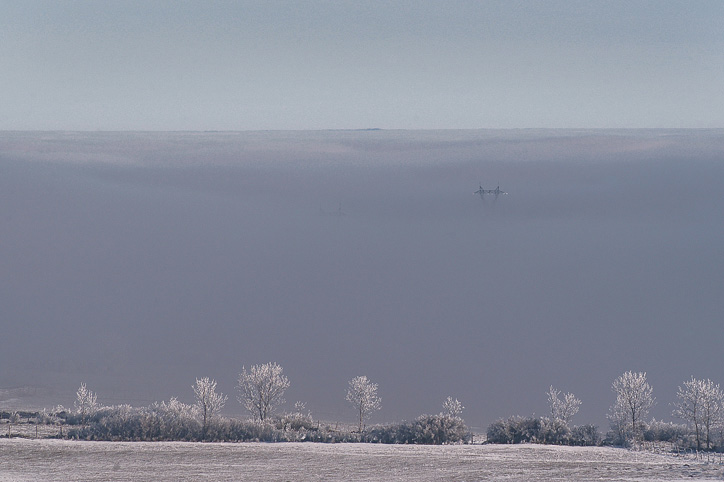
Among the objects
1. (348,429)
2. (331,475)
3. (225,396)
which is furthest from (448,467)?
(225,396)

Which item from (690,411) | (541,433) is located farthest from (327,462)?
(690,411)

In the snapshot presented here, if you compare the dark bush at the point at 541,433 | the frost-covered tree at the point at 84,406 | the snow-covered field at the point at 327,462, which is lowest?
the frost-covered tree at the point at 84,406

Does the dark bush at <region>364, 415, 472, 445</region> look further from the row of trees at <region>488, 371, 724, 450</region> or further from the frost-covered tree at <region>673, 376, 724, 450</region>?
the frost-covered tree at <region>673, 376, 724, 450</region>

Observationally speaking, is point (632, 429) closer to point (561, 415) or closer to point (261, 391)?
point (561, 415)

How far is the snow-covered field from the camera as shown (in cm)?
2100

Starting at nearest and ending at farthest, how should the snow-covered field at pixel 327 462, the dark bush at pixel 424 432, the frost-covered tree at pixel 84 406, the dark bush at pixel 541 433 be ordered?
1. the snow-covered field at pixel 327 462
2. the dark bush at pixel 424 432
3. the dark bush at pixel 541 433
4. the frost-covered tree at pixel 84 406

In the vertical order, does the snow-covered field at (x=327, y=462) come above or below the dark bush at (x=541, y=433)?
above

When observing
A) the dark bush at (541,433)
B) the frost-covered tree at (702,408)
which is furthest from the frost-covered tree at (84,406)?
the frost-covered tree at (702,408)

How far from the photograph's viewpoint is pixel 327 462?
22.6 metres

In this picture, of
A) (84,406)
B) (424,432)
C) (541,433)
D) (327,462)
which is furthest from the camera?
(84,406)

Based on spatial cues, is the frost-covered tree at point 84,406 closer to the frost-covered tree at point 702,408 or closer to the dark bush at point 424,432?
the dark bush at point 424,432

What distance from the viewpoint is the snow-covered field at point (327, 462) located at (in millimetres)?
21000

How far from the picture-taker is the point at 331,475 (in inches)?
836

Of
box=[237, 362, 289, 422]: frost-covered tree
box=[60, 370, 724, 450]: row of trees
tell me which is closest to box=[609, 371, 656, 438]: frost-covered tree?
box=[60, 370, 724, 450]: row of trees
